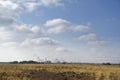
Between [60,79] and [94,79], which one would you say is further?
[94,79]

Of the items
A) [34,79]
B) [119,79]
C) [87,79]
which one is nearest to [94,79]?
[87,79]

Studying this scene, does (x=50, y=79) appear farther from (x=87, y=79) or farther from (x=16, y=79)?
(x=87, y=79)

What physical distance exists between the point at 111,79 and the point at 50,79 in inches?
347

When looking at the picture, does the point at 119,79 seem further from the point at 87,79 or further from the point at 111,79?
the point at 87,79

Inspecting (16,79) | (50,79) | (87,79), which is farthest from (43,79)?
(87,79)

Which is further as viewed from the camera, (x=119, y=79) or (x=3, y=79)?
(x=119, y=79)

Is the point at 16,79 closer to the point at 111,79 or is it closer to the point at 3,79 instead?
the point at 3,79

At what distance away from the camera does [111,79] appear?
34.8m

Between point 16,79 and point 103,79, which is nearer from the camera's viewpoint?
point 16,79

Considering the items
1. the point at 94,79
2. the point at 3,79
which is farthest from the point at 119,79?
the point at 3,79

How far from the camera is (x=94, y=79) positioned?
34.8 metres

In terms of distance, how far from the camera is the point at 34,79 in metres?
31.1

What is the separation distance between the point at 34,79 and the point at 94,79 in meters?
8.41

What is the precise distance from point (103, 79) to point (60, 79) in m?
6.27
